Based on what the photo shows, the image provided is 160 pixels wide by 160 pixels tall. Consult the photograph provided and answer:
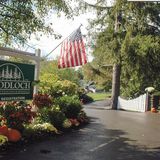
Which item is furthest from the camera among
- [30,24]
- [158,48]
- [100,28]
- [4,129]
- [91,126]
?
[100,28]

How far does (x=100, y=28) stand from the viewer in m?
27.3

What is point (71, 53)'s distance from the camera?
646 inches

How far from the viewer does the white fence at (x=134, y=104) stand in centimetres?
2580

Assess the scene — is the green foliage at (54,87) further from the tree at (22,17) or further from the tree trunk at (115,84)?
the tree trunk at (115,84)

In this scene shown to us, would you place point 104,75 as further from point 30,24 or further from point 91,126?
point 30,24

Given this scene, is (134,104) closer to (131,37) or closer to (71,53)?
(131,37)

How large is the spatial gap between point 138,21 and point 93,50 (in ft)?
13.5

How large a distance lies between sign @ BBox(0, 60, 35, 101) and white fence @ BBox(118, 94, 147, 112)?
14.0 meters

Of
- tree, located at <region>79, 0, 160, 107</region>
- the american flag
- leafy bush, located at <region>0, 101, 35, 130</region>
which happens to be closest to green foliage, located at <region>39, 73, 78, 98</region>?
the american flag

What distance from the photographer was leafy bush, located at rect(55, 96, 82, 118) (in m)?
15.1

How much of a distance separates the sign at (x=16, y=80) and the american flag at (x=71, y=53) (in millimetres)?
3316

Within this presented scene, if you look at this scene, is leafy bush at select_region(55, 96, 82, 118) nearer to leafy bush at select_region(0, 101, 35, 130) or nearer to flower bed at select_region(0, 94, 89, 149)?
flower bed at select_region(0, 94, 89, 149)

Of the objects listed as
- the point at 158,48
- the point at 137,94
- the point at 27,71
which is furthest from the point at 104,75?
the point at 27,71

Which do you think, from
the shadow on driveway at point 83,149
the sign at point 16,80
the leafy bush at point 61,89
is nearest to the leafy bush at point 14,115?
the shadow on driveway at point 83,149
